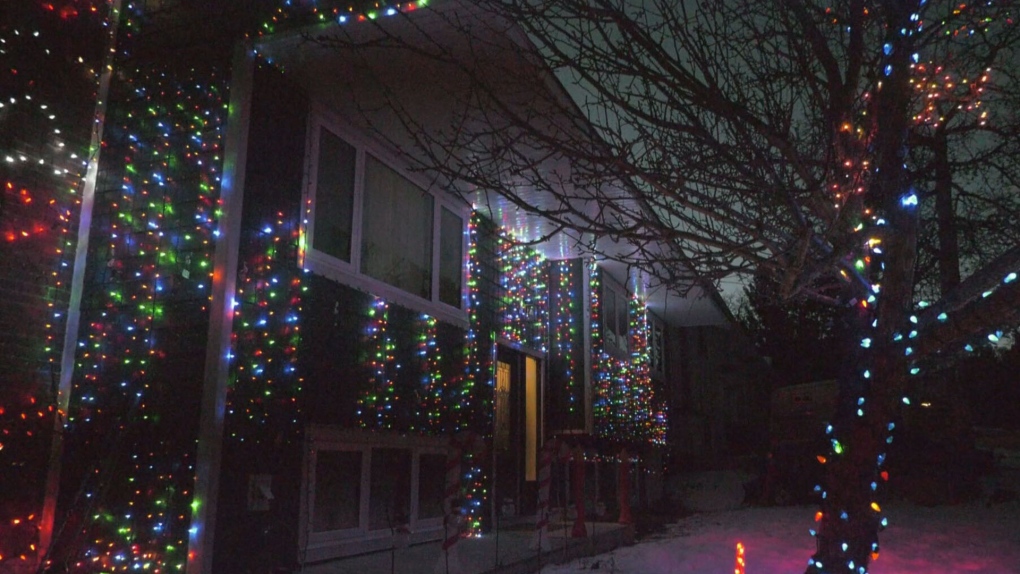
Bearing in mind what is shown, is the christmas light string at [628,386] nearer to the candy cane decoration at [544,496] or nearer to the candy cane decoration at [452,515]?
the candy cane decoration at [544,496]

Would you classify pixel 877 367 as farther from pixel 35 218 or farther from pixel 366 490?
pixel 35 218

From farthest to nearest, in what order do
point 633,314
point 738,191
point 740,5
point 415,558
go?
point 633,314 → point 415,558 → point 740,5 → point 738,191

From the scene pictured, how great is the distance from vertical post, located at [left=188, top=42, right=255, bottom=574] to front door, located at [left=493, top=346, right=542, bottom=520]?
214 inches

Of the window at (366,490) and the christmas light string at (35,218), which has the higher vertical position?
the christmas light string at (35,218)

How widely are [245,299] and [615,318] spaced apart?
10054mm

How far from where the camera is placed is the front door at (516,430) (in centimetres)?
1138

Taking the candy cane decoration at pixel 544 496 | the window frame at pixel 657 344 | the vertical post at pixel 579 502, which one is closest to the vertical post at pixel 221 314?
the candy cane decoration at pixel 544 496

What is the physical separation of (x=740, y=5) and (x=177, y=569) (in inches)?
219

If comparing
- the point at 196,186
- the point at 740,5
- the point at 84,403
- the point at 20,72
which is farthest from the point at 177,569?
the point at 740,5

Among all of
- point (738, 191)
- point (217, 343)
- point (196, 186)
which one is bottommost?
point (217, 343)

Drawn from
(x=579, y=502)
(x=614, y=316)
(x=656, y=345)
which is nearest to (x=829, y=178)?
(x=579, y=502)

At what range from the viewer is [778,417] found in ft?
56.7

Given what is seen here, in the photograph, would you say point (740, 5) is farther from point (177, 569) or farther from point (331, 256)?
point (177, 569)

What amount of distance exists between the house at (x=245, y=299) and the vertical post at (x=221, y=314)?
0.01m
